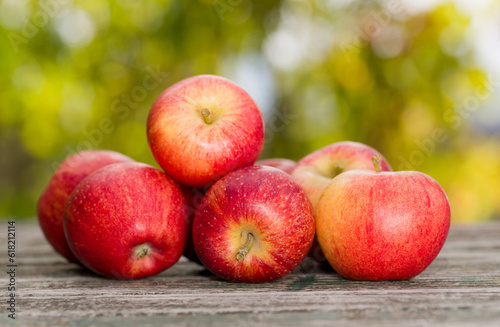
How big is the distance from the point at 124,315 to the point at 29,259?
76 cm

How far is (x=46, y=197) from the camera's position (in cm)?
129

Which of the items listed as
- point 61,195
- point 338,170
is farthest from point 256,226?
point 61,195

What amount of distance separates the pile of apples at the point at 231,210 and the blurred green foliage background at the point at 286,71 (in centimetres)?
253

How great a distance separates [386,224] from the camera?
1009 millimetres

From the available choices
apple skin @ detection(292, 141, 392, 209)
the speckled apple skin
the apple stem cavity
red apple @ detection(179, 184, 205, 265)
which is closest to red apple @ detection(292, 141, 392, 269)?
apple skin @ detection(292, 141, 392, 209)

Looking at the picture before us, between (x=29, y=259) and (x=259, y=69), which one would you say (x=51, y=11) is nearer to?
(x=259, y=69)

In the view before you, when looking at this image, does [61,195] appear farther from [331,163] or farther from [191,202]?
[331,163]

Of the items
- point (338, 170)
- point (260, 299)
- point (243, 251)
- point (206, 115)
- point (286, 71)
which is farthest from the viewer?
point (286, 71)

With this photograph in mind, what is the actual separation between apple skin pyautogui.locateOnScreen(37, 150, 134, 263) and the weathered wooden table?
0.07 metres

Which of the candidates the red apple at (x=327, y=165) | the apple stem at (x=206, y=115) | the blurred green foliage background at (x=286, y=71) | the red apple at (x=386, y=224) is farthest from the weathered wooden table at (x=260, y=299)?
the blurred green foliage background at (x=286, y=71)

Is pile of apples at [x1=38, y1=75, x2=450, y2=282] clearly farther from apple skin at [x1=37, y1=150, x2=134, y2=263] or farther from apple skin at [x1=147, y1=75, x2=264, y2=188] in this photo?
apple skin at [x1=37, y1=150, x2=134, y2=263]

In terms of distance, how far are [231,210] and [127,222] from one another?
9.0 inches

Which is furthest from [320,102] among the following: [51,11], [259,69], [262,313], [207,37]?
[262,313]

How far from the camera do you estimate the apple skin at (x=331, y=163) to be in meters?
1.24
